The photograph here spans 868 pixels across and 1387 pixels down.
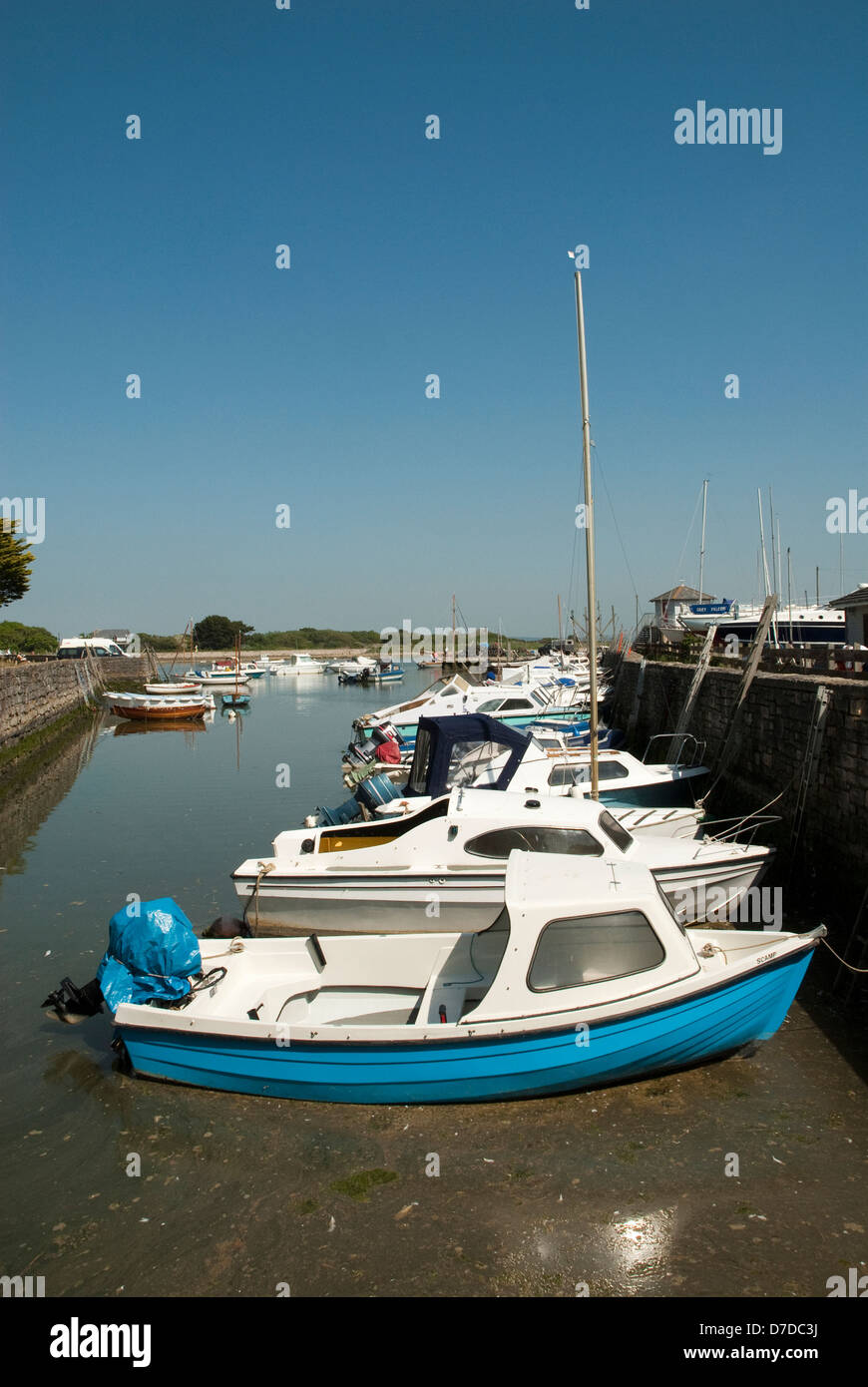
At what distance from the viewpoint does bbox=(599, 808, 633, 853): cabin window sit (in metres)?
9.69

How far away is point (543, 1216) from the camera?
18.5 feet

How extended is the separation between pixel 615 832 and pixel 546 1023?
11.8ft

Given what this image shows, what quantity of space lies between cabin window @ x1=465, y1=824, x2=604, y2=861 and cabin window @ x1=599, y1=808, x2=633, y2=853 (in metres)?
0.27

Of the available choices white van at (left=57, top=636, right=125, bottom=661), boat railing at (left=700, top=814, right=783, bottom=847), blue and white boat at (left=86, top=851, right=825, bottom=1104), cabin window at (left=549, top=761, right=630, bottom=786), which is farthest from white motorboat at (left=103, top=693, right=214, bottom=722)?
blue and white boat at (left=86, top=851, right=825, bottom=1104)

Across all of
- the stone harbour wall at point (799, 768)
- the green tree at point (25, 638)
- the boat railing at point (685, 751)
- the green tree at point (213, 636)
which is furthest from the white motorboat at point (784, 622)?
the green tree at point (213, 636)

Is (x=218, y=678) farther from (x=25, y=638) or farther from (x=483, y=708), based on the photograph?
(x=483, y=708)

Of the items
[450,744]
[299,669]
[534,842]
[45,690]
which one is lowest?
[534,842]

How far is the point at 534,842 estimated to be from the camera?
975 cm

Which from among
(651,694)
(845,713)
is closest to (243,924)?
(845,713)

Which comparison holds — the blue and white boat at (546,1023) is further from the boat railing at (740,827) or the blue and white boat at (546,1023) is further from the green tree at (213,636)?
the green tree at (213,636)

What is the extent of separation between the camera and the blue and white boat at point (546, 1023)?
664 cm

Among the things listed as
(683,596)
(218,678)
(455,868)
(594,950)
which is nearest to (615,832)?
(455,868)
